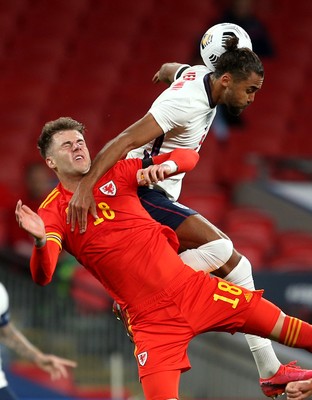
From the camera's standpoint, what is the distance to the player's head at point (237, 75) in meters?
6.83

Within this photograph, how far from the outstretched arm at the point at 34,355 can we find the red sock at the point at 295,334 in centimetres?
139

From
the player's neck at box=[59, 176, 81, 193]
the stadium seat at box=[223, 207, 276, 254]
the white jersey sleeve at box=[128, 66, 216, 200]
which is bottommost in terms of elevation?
the stadium seat at box=[223, 207, 276, 254]

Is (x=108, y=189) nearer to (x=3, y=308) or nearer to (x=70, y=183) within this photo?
(x=70, y=183)

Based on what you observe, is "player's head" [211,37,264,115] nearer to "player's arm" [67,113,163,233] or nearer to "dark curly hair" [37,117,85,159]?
"player's arm" [67,113,163,233]

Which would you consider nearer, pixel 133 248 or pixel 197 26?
pixel 133 248

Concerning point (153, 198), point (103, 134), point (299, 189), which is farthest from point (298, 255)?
point (153, 198)

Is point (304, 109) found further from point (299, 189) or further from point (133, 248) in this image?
point (133, 248)

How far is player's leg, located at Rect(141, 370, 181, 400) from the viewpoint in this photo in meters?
6.48

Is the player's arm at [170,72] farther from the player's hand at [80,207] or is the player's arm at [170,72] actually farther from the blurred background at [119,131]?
the blurred background at [119,131]

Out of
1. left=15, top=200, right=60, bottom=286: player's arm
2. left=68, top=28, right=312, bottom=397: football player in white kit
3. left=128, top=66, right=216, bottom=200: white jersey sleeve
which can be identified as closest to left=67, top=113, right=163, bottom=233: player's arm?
left=68, top=28, right=312, bottom=397: football player in white kit

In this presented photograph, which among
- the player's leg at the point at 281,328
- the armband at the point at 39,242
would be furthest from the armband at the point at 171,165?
the player's leg at the point at 281,328

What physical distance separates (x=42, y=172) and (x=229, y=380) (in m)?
2.58

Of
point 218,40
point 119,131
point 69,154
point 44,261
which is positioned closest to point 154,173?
point 69,154

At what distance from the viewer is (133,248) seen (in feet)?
21.7
